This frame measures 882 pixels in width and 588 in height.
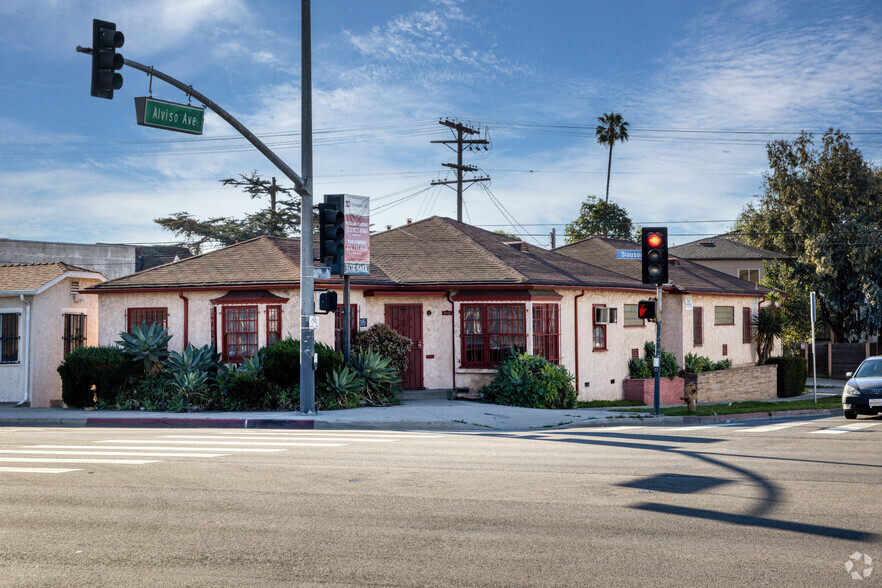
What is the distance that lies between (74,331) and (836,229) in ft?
128

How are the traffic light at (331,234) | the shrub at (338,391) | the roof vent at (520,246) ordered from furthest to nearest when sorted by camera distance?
the roof vent at (520,246), the shrub at (338,391), the traffic light at (331,234)

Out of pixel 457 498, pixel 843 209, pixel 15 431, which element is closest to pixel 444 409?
pixel 15 431

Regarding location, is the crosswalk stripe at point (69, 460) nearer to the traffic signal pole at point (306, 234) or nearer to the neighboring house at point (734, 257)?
the traffic signal pole at point (306, 234)

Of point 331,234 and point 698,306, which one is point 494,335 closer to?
point 331,234

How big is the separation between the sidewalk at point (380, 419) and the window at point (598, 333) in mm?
6004

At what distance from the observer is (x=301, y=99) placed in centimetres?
1852

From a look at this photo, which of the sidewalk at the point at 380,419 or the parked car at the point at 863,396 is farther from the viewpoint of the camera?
the parked car at the point at 863,396

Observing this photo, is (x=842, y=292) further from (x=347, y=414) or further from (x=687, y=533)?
(x=687, y=533)

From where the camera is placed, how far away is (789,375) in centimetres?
3422

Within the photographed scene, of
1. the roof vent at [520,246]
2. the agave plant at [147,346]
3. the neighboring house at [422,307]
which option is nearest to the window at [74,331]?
the neighboring house at [422,307]

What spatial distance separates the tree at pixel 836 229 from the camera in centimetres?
4428

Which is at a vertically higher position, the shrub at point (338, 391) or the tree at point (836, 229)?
the tree at point (836, 229)

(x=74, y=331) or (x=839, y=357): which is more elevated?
(x=74, y=331)

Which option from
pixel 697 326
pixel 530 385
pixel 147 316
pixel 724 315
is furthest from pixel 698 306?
pixel 147 316
